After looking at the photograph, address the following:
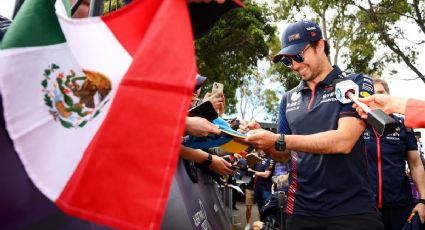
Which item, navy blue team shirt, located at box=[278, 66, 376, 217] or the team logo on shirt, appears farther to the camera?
the team logo on shirt

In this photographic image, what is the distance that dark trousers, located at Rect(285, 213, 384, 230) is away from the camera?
254cm

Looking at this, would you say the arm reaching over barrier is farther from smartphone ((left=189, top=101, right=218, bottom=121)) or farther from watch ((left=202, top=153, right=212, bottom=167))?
watch ((left=202, top=153, right=212, bottom=167))

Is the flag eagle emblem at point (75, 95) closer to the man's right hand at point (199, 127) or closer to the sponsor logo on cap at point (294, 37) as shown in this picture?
the man's right hand at point (199, 127)

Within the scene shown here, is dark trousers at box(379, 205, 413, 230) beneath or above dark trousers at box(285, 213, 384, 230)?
beneath

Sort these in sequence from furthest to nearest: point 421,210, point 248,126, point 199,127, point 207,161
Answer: point 421,210
point 207,161
point 248,126
point 199,127

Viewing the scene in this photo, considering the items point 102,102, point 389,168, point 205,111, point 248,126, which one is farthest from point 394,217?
point 102,102

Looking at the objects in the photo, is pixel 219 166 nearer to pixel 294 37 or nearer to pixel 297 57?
pixel 297 57

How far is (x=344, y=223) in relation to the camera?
2.56 metres

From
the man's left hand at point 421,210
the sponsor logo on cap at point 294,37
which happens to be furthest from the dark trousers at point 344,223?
the man's left hand at point 421,210

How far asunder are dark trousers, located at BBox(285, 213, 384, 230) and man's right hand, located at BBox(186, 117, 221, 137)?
3.15 ft

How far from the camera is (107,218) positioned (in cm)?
93

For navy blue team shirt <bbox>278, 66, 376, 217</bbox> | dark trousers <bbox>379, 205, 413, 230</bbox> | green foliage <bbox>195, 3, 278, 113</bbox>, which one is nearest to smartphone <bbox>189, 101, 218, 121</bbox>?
navy blue team shirt <bbox>278, 66, 376, 217</bbox>

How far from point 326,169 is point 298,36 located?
104 centimetres

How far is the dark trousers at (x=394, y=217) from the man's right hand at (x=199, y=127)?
266 cm
